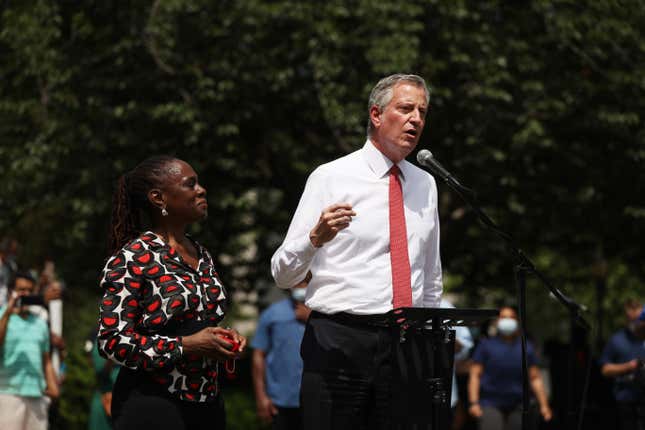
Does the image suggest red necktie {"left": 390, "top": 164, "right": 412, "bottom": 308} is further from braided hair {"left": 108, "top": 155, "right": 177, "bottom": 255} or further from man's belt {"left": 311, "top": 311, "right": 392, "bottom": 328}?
braided hair {"left": 108, "top": 155, "right": 177, "bottom": 255}

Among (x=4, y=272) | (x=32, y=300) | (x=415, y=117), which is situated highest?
(x=415, y=117)

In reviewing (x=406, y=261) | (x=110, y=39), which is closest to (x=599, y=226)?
(x=110, y=39)

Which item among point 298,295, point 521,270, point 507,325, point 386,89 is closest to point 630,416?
point 507,325

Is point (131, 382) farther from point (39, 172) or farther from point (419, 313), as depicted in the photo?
point (39, 172)

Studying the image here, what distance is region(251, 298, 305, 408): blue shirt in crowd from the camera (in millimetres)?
8852

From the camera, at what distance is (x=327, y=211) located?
14.4 feet

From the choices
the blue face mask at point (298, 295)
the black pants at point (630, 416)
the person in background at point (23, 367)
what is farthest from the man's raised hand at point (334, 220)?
the black pants at point (630, 416)

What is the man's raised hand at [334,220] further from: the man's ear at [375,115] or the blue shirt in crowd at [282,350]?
the blue shirt in crowd at [282,350]

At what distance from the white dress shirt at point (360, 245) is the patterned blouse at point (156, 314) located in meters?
0.42

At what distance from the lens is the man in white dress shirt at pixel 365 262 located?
15.4 feet

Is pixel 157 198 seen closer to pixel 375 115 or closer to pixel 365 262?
pixel 365 262

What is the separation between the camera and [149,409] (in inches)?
174

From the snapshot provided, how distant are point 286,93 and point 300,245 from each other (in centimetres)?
1012

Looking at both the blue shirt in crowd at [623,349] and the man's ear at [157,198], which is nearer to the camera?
the man's ear at [157,198]
